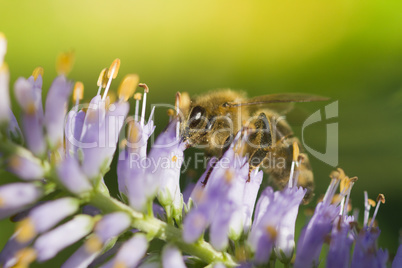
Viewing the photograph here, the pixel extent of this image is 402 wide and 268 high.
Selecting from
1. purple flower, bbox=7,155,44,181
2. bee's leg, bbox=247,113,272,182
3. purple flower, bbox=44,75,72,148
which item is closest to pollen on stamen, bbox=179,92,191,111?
bee's leg, bbox=247,113,272,182

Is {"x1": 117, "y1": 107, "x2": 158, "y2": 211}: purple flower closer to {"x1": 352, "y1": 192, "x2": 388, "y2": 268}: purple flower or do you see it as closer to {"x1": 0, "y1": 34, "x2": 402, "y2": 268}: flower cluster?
{"x1": 0, "y1": 34, "x2": 402, "y2": 268}: flower cluster

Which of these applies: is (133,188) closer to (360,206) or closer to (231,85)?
(360,206)

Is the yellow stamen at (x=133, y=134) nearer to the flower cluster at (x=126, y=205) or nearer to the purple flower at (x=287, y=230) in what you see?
the flower cluster at (x=126, y=205)

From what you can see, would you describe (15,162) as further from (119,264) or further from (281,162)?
(281,162)

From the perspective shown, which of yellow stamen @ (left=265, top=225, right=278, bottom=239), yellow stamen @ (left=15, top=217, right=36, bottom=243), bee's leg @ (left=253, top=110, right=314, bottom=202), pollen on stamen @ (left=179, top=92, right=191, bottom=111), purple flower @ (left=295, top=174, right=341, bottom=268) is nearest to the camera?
yellow stamen @ (left=15, top=217, right=36, bottom=243)

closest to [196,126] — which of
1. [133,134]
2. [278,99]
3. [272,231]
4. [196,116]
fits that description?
[196,116]

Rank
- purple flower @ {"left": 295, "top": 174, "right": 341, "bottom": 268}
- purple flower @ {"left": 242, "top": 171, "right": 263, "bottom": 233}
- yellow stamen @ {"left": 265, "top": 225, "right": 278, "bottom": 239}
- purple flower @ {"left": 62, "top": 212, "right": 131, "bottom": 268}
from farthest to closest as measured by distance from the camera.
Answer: purple flower @ {"left": 242, "top": 171, "right": 263, "bottom": 233}, purple flower @ {"left": 295, "top": 174, "right": 341, "bottom": 268}, yellow stamen @ {"left": 265, "top": 225, "right": 278, "bottom": 239}, purple flower @ {"left": 62, "top": 212, "right": 131, "bottom": 268}

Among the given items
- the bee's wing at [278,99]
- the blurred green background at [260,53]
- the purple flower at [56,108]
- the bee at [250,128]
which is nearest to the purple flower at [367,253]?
the bee at [250,128]

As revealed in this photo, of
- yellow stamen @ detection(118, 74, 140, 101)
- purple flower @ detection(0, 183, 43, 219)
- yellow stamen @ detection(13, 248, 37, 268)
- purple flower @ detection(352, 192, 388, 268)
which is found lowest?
purple flower @ detection(352, 192, 388, 268)
